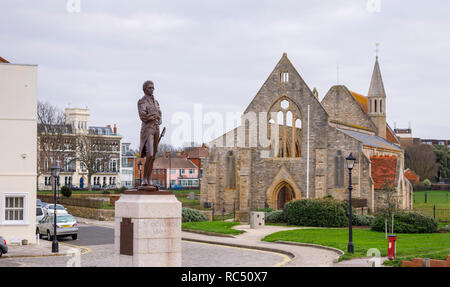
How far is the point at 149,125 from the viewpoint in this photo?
56.2 feet

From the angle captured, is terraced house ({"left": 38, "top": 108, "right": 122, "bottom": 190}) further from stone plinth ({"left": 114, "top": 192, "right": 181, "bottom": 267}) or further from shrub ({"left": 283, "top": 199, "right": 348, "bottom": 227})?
stone plinth ({"left": 114, "top": 192, "right": 181, "bottom": 267})

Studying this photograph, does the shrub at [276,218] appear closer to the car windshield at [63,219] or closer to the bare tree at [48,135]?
the car windshield at [63,219]

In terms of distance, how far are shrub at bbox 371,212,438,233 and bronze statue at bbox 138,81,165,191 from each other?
22140 mm

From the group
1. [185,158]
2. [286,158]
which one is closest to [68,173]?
[185,158]

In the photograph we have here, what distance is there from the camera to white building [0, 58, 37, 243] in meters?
31.5

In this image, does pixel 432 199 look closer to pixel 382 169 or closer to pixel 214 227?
pixel 382 169

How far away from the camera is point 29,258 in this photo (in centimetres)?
2686

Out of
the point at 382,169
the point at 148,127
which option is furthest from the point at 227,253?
the point at 382,169

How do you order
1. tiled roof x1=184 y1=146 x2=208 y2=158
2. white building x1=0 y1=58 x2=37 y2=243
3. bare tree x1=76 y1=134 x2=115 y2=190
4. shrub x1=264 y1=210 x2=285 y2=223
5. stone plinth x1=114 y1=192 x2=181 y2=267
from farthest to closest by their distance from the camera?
1. tiled roof x1=184 y1=146 x2=208 y2=158
2. bare tree x1=76 y1=134 x2=115 y2=190
3. shrub x1=264 y1=210 x2=285 y2=223
4. white building x1=0 y1=58 x2=37 y2=243
5. stone plinth x1=114 y1=192 x2=181 y2=267

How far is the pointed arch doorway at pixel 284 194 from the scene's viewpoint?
54.0 meters

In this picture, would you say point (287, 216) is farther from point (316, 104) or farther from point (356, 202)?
point (316, 104)

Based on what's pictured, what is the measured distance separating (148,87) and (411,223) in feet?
77.7

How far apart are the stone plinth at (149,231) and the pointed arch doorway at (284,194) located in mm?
38312

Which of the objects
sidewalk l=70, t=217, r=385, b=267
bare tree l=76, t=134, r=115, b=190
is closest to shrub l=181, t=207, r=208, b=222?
sidewalk l=70, t=217, r=385, b=267
